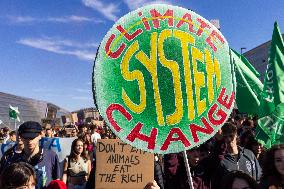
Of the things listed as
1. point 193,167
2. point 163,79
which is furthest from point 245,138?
point 163,79

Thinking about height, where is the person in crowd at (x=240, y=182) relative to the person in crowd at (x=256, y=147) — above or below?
below

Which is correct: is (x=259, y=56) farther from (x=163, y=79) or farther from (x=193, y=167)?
(x=163, y=79)

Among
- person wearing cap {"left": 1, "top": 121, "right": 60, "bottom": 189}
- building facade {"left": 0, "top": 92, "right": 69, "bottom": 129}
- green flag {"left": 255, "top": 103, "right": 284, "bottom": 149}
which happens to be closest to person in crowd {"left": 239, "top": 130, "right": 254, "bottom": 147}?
green flag {"left": 255, "top": 103, "right": 284, "bottom": 149}

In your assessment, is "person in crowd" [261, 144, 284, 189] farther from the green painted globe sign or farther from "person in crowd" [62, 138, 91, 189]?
"person in crowd" [62, 138, 91, 189]

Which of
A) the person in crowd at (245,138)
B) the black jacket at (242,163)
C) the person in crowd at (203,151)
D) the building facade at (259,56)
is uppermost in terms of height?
the building facade at (259,56)

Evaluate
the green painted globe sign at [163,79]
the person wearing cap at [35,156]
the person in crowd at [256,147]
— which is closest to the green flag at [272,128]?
the person in crowd at [256,147]

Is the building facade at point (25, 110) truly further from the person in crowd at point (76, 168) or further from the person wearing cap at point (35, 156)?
the person wearing cap at point (35, 156)

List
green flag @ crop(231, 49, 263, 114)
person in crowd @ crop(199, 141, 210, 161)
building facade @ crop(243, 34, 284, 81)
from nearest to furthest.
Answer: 1. person in crowd @ crop(199, 141, 210, 161)
2. green flag @ crop(231, 49, 263, 114)
3. building facade @ crop(243, 34, 284, 81)

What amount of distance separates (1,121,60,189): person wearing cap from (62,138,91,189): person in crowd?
5.99ft

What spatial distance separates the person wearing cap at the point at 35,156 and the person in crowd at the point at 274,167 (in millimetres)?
1819

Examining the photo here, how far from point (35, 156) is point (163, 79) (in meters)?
2.02

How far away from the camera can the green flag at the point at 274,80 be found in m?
5.19

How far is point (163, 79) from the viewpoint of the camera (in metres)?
1.90

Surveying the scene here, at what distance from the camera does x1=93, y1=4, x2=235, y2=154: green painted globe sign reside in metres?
1.86
